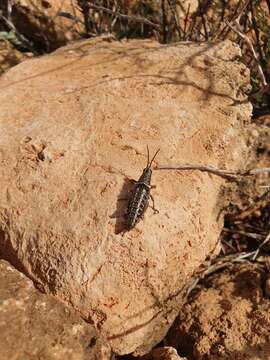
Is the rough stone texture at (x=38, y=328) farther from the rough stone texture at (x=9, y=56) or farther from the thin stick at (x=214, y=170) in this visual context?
the rough stone texture at (x=9, y=56)

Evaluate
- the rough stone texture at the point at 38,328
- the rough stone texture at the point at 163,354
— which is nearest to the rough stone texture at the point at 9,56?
the rough stone texture at the point at 38,328

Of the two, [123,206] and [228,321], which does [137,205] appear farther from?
[228,321]

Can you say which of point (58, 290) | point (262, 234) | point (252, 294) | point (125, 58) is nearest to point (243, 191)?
point (262, 234)

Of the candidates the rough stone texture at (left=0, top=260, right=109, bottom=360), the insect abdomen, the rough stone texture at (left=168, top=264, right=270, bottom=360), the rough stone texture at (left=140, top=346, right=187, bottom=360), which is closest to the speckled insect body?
the insect abdomen

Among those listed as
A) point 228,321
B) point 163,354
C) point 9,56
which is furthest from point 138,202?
point 9,56

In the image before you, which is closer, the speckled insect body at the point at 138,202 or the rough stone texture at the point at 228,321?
the speckled insect body at the point at 138,202

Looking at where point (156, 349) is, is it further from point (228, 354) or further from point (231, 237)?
point (231, 237)

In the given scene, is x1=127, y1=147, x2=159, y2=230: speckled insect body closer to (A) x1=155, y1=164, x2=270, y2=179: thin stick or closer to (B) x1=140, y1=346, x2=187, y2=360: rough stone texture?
(A) x1=155, y1=164, x2=270, y2=179: thin stick
